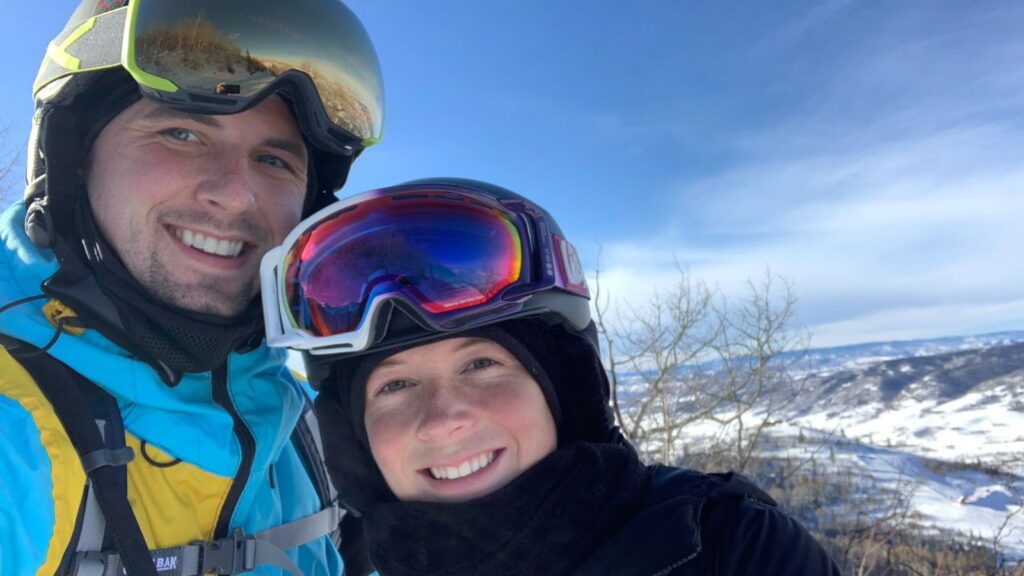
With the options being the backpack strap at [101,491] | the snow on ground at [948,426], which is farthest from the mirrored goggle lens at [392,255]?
the snow on ground at [948,426]

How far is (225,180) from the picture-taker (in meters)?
1.64

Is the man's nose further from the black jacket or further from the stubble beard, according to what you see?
the black jacket

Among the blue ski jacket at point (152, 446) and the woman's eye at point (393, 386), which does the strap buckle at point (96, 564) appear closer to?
the blue ski jacket at point (152, 446)

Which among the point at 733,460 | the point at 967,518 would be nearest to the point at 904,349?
the point at 967,518

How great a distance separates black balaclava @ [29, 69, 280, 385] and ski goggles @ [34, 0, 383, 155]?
11 centimetres

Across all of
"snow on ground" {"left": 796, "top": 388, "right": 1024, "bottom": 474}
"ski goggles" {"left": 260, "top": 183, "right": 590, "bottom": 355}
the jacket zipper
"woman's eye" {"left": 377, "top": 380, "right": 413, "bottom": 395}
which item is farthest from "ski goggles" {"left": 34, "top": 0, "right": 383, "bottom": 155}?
"snow on ground" {"left": 796, "top": 388, "right": 1024, "bottom": 474}

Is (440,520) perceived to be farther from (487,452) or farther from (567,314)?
(567,314)

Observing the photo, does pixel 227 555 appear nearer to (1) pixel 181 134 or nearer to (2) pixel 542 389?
(2) pixel 542 389

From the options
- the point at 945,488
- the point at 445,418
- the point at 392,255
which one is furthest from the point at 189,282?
the point at 945,488

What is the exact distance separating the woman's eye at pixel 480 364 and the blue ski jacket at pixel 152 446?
60 cm

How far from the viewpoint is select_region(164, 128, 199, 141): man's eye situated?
5.44ft

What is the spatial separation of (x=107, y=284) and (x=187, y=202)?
0.95 feet

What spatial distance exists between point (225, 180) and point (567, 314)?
1026 mm

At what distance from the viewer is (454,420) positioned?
1.37 metres
